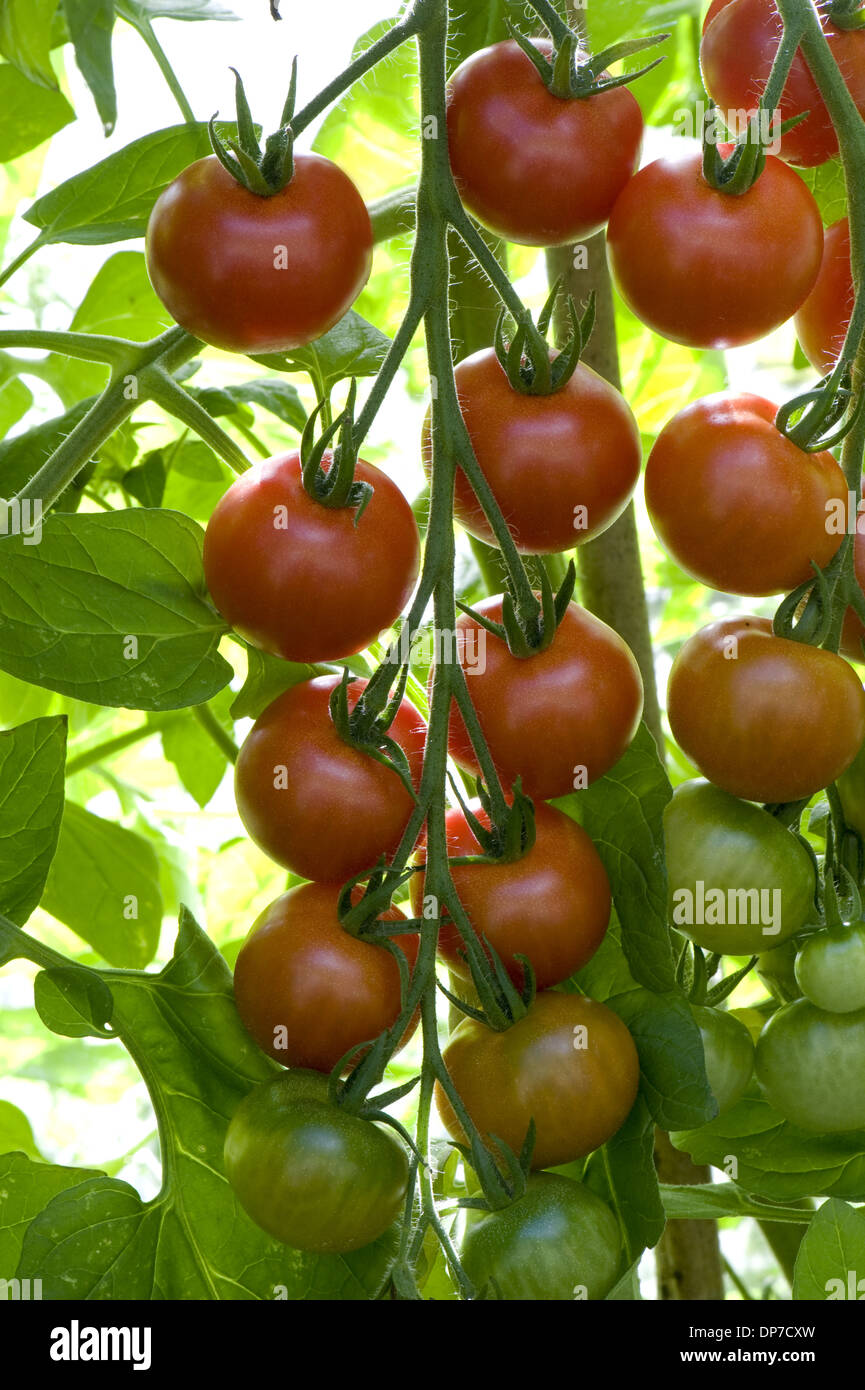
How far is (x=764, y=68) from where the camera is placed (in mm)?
400

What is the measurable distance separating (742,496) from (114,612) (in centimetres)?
18

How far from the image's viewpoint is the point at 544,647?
361 mm

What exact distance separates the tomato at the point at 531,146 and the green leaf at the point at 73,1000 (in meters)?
0.25

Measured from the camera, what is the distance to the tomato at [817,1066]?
0.39m

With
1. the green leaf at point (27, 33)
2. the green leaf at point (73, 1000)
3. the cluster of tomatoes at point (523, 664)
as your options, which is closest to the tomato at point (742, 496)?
the cluster of tomatoes at point (523, 664)

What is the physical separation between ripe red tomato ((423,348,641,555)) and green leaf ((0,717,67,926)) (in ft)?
0.50

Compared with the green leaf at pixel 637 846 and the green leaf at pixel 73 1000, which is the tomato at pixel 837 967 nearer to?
the green leaf at pixel 637 846

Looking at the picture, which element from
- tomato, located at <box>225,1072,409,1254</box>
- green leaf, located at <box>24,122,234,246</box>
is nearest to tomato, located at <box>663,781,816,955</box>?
tomato, located at <box>225,1072,409,1254</box>

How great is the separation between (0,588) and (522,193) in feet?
0.58

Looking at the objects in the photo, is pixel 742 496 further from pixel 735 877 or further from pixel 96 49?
pixel 96 49

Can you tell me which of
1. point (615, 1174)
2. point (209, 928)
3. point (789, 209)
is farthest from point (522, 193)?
point (209, 928)

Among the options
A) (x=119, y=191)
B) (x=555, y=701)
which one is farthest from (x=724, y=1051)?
(x=119, y=191)

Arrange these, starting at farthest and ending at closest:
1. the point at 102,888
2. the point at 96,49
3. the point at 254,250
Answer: the point at 102,888 → the point at 96,49 → the point at 254,250

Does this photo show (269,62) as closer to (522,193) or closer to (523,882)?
(522,193)
